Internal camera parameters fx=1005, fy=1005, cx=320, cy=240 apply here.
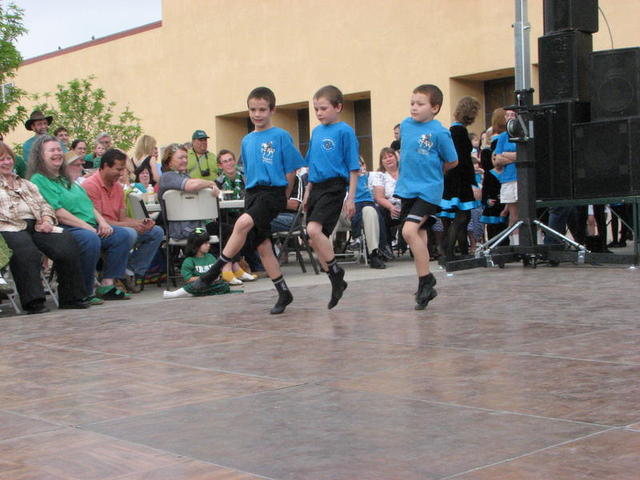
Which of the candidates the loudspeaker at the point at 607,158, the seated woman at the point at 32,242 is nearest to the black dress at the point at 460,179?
the loudspeaker at the point at 607,158

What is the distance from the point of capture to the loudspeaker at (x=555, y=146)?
1042cm

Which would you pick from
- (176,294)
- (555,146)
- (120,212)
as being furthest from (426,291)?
(555,146)

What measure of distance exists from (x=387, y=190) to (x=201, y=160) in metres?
2.31

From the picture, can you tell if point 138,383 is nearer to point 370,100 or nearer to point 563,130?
point 563,130

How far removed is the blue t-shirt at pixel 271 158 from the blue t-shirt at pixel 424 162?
2.48 ft

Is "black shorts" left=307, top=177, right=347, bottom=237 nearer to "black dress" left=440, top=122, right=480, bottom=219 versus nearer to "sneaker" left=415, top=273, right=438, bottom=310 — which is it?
"sneaker" left=415, top=273, right=438, bottom=310

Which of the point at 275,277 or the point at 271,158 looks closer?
the point at 271,158

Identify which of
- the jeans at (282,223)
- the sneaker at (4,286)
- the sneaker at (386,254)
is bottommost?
the sneaker at (386,254)

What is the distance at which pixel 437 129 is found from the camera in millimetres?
7250

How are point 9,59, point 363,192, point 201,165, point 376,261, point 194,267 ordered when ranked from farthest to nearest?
point 9,59 < point 201,165 < point 363,192 < point 376,261 < point 194,267

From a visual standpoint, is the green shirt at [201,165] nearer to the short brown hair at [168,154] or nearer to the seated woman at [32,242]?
the short brown hair at [168,154]

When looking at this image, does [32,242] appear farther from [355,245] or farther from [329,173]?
[355,245]

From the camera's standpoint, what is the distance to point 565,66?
10.5 meters

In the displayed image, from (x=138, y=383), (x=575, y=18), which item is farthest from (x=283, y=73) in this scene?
(x=138, y=383)
